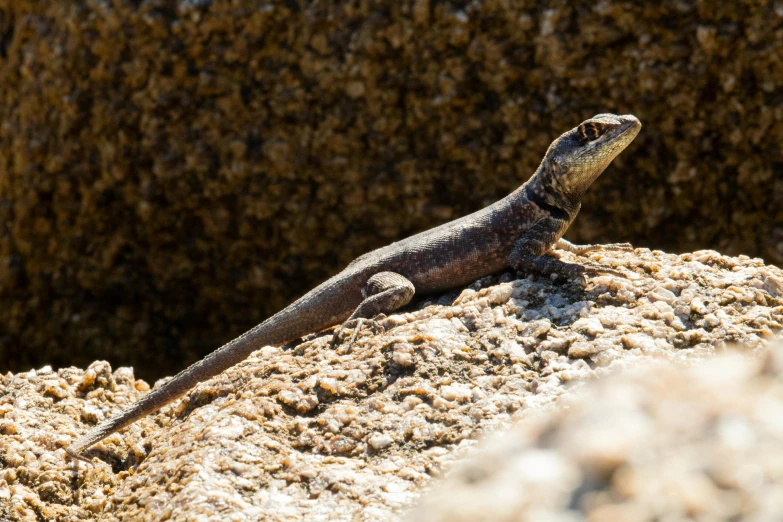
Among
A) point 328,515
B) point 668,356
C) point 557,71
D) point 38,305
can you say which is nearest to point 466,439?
point 328,515

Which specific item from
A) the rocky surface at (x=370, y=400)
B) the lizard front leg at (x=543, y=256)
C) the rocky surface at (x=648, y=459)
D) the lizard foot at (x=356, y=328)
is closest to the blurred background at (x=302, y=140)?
the lizard front leg at (x=543, y=256)

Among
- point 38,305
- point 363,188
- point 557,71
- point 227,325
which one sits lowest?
point 227,325

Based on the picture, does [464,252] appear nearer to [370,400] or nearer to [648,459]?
[370,400]

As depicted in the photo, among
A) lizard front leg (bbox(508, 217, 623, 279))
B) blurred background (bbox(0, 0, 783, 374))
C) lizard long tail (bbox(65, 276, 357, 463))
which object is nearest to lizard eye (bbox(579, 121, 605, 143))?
lizard front leg (bbox(508, 217, 623, 279))

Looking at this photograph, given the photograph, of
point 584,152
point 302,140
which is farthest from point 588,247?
point 302,140

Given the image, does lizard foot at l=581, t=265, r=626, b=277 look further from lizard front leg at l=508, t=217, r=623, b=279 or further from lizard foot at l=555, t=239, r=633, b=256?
lizard foot at l=555, t=239, r=633, b=256

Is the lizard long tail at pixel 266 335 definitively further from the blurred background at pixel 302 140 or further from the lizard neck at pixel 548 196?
the blurred background at pixel 302 140

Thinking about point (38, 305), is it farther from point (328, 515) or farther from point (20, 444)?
point (328, 515)
